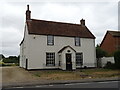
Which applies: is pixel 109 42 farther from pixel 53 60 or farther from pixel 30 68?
pixel 30 68

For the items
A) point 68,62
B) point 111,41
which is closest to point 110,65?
point 68,62

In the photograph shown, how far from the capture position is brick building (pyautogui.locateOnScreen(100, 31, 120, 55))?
140ft

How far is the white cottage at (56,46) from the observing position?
28969 mm

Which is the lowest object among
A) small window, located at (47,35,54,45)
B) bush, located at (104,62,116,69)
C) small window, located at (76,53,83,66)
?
bush, located at (104,62,116,69)

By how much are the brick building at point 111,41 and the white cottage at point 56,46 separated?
11062mm

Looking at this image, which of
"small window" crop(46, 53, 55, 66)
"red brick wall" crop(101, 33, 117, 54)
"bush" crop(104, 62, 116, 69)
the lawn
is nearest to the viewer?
the lawn

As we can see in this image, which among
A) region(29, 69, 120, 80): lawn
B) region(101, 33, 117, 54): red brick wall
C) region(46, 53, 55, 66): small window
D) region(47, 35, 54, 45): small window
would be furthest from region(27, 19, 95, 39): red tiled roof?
region(101, 33, 117, 54): red brick wall

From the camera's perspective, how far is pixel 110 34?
146 feet

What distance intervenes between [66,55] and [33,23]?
7.27 m

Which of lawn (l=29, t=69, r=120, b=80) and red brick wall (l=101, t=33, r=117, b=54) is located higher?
red brick wall (l=101, t=33, r=117, b=54)

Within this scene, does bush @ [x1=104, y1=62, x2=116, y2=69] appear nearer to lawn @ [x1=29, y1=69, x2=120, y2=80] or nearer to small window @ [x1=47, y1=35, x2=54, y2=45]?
lawn @ [x1=29, y1=69, x2=120, y2=80]

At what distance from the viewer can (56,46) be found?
100 ft

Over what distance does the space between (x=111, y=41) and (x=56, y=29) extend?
1753cm

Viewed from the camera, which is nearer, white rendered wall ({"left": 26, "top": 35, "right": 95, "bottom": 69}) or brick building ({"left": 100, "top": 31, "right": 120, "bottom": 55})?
white rendered wall ({"left": 26, "top": 35, "right": 95, "bottom": 69})
